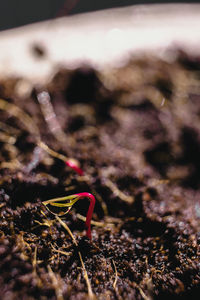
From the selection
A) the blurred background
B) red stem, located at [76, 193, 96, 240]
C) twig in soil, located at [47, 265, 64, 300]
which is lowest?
twig in soil, located at [47, 265, 64, 300]

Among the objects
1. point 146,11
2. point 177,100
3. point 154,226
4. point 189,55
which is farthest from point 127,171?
point 146,11

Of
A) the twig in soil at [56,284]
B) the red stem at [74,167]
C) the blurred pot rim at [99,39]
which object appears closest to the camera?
the twig in soil at [56,284]

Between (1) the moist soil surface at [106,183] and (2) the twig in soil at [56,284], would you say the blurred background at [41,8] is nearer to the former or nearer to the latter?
(1) the moist soil surface at [106,183]

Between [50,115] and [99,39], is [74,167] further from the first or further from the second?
[99,39]

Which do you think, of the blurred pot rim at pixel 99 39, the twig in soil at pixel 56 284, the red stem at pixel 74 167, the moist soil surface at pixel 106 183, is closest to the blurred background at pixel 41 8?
the blurred pot rim at pixel 99 39

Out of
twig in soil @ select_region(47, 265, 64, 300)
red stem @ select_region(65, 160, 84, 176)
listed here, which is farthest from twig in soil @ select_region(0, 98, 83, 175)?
twig in soil @ select_region(47, 265, 64, 300)

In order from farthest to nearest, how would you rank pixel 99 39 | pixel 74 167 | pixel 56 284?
pixel 99 39 → pixel 74 167 → pixel 56 284

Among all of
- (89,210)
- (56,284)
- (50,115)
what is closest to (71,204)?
(89,210)

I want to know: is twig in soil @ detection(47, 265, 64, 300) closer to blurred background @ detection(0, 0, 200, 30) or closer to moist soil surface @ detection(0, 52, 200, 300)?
moist soil surface @ detection(0, 52, 200, 300)
